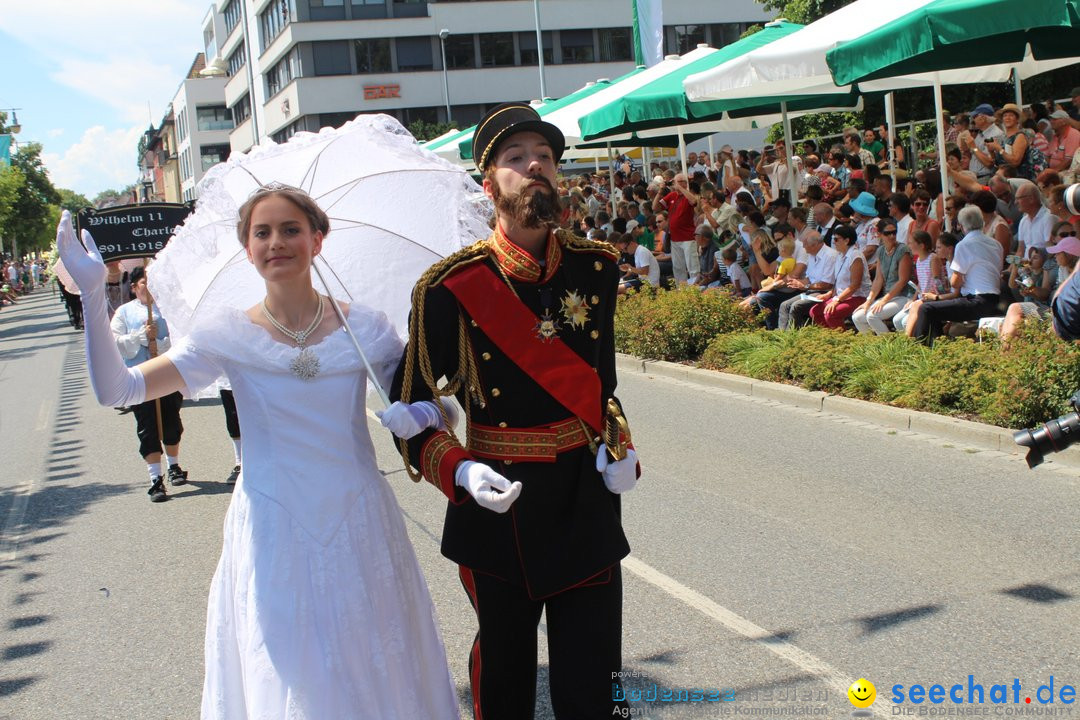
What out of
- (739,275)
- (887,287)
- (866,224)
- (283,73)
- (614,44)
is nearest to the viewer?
(887,287)

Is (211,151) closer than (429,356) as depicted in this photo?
No

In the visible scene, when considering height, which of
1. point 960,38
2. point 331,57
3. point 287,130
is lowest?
point 960,38

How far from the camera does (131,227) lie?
877 cm

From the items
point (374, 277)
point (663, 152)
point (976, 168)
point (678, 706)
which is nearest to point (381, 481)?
point (374, 277)

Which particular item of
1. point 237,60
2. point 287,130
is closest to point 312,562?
point 287,130

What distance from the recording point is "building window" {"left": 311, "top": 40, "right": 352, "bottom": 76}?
5619 centimetres

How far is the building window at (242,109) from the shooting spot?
237 ft

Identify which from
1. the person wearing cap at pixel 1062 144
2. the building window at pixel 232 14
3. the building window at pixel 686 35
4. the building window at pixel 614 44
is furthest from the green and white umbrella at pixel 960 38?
the building window at pixel 232 14

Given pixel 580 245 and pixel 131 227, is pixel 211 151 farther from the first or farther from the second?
pixel 580 245

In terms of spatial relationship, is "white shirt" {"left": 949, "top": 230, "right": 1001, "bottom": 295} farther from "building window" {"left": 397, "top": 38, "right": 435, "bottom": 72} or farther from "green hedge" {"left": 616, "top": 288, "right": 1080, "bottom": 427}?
"building window" {"left": 397, "top": 38, "right": 435, "bottom": 72}

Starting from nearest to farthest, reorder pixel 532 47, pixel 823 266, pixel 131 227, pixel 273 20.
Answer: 1. pixel 131 227
2. pixel 823 266
3. pixel 532 47
4. pixel 273 20

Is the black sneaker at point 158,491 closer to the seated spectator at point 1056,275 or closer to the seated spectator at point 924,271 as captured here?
the seated spectator at point 1056,275

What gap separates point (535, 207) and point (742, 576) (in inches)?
119

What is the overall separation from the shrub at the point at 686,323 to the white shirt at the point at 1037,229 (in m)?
3.16
